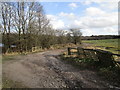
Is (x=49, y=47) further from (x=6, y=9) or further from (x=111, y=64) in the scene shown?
(x=111, y=64)

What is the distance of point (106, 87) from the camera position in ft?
16.4

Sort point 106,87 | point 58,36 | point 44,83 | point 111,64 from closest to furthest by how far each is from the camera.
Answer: point 106,87, point 44,83, point 111,64, point 58,36

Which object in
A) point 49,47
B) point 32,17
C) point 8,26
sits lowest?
point 49,47

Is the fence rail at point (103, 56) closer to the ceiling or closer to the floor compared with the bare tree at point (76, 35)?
closer to the floor

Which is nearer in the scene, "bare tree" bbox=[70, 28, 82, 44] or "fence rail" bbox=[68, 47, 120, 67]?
"fence rail" bbox=[68, 47, 120, 67]

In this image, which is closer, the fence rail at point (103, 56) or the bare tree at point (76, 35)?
the fence rail at point (103, 56)

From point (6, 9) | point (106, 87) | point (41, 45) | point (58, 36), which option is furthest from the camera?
point (58, 36)

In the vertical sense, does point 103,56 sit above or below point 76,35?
below

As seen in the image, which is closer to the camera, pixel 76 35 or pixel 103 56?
pixel 103 56

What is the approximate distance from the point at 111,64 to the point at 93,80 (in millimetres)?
2289

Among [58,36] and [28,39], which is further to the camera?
[58,36]

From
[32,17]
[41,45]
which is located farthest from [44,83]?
[41,45]

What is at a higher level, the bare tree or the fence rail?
the bare tree

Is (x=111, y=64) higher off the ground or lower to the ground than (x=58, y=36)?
lower
